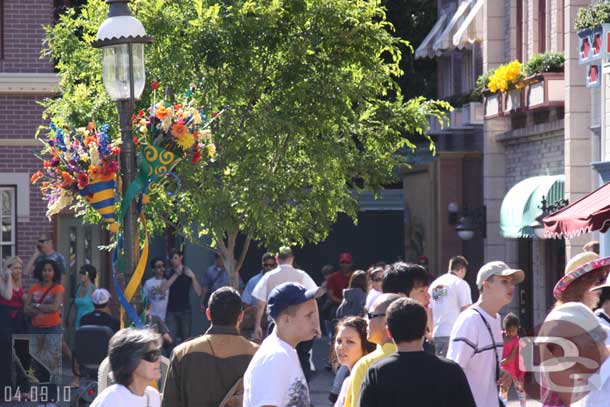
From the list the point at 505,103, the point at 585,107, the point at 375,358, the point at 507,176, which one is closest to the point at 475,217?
the point at 507,176

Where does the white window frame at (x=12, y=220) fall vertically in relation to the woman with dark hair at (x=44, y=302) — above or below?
above

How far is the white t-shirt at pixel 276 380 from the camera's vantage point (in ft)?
21.9

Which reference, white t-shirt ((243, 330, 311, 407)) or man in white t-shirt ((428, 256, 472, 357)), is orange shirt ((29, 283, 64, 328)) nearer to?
man in white t-shirt ((428, 256, 472, 357))

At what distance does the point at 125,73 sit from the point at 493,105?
15.6 meters

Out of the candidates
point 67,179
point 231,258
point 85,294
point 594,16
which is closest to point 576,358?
point 67,179

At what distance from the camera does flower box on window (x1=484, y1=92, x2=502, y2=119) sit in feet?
85.3

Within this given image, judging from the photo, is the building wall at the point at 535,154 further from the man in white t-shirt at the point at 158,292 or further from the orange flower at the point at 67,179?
the orange flower at the point at 67,179

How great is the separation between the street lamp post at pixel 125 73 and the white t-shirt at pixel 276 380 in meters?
4.81

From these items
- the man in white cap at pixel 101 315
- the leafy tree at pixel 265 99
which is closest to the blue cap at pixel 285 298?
the man in white cap at pixel 101 315

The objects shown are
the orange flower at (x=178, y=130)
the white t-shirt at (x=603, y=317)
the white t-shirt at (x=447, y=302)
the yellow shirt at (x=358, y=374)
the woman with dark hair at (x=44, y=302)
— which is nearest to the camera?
the white t-shirt at (x=603, y=317)

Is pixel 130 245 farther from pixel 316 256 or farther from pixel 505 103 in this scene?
pixel 316 256

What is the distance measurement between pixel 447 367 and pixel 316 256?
96.0 ft

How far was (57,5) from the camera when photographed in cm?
2981

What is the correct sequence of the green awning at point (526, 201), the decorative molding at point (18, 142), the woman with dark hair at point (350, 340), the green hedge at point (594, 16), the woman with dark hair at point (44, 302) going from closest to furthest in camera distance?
the woman with dark hair at point (350, 340), the green hedge at point (594, 16), the woman with dark hair at point (44, 302), the green awning at point (526, 201), the decorative molding at point (18, 142)
